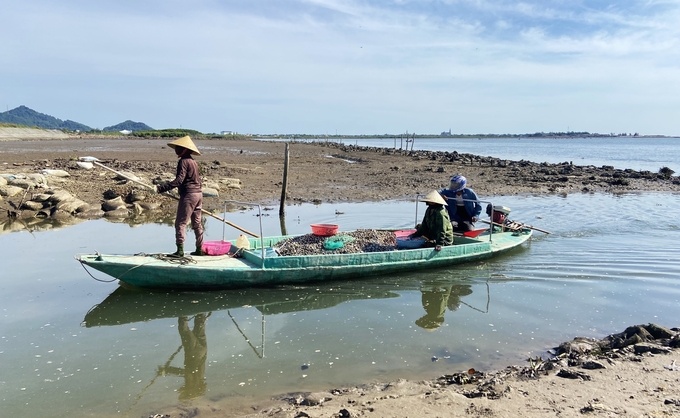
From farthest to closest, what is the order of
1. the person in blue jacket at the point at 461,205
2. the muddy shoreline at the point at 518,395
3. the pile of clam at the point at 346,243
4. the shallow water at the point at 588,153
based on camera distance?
the shallow water at the point at 588,153 → the person in blue jacket at the point at 461,205 → the pile of clam at the point at 346,243 → the muddy shoreline at the point at 518,395

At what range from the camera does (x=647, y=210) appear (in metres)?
16.0

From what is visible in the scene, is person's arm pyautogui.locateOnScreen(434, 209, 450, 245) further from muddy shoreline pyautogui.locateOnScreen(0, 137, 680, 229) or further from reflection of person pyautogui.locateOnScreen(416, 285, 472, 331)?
muddy shoreline pyautogui.locateOnScreen(0, 137, 680, 229)

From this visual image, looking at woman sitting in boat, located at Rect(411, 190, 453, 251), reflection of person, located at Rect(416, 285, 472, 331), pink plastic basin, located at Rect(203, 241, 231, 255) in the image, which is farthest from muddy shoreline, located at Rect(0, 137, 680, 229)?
reflection of person, located at Rect(416, 285, 472, 331)

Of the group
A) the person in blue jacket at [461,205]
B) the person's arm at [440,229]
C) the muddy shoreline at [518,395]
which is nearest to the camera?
the muddy shoreline at [518,395]

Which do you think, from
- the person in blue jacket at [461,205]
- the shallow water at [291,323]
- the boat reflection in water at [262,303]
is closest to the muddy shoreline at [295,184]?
the shallow water at [291,323]

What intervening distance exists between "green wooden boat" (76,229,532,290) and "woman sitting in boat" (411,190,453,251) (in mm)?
196

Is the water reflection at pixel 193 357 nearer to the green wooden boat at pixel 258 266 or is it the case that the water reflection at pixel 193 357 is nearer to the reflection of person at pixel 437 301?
the green wooden boat at pixel 258 266

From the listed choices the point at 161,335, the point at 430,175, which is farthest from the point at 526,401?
the point at 430,175

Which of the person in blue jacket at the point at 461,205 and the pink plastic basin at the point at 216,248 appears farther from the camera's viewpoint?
the person in blue jacket at the point at 461,205

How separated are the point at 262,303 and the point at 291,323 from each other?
954 millimetres

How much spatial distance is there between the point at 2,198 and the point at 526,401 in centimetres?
1648

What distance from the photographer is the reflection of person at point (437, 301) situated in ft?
22.7

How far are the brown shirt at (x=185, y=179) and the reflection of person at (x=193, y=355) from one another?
7.10ft

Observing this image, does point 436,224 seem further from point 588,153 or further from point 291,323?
point 588,153
